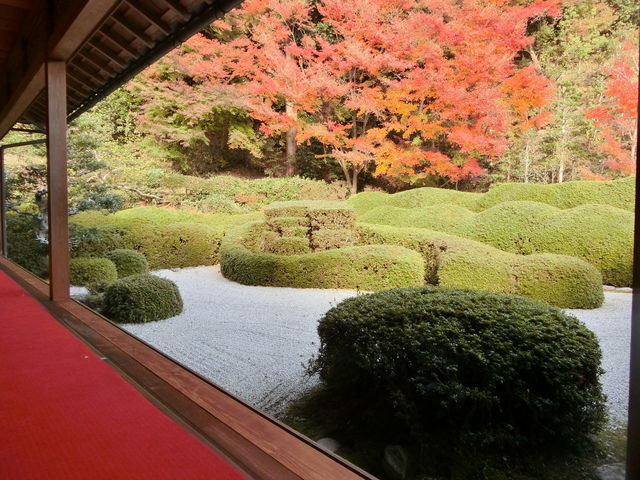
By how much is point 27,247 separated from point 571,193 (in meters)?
8.17

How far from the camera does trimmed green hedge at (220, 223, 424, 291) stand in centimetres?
558

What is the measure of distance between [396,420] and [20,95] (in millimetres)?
3639

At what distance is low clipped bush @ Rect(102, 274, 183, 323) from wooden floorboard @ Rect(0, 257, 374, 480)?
7.58 ft


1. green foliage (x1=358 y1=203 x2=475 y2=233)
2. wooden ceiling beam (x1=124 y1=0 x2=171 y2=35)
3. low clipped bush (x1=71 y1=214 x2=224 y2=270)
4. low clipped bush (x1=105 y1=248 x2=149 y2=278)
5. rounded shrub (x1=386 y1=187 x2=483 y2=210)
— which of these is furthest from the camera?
rounded shrub (x1=386 y1=187 x2=483 y2=210)

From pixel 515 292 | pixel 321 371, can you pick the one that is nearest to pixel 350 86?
pixel 515 292

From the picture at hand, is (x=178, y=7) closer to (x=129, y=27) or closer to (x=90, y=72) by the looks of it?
(x=129, y=27)

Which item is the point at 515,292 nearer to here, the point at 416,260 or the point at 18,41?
the point at 416,260

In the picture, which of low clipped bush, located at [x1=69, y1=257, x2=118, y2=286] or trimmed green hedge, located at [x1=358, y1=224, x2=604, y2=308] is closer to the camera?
trimmed green hedge, located at [x1=358, y1=224, x2=604, y2=308]

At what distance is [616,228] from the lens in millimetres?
5445

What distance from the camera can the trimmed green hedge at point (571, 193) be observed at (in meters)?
6.29

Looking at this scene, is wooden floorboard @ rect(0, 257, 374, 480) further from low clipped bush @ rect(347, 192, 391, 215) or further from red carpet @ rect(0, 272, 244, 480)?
low clipped bush @ rect(347, 192, 391, 215)

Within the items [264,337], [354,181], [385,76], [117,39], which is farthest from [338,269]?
[385,76]

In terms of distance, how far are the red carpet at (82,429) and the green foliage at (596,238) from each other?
5.41 metres

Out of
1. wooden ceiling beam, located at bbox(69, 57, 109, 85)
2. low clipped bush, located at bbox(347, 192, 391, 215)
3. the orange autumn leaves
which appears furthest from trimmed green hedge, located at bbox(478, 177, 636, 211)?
wooden ceiling beam, located at bbox(69, 57, 109, 85)
